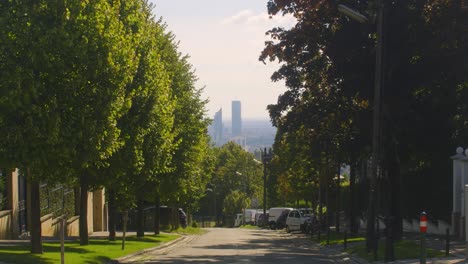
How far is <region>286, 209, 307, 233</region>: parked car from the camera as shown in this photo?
→ 56469 mm

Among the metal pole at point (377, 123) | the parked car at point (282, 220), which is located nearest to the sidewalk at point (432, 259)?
the metal pole at point (377, 123)

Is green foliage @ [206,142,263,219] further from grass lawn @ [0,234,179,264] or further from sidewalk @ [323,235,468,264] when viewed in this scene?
grass lawn @ [0,234,179,264]

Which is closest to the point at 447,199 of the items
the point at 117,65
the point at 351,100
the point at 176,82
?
the point at 351,100

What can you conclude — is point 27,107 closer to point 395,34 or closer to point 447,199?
point 395,34

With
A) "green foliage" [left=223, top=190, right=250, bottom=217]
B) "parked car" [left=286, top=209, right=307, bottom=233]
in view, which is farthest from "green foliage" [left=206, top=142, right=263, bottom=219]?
"parked car" [left=286, top=209, right=307, bottom=233]

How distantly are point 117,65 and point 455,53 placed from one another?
46.8 feet

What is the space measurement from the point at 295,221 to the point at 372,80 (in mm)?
29071

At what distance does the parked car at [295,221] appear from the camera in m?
56.5

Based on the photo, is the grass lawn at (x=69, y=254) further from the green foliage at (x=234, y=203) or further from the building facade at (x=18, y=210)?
the green foliage at (x=234, y=203)

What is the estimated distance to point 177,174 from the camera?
3897 cm

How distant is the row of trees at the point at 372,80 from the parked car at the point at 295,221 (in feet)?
71.7

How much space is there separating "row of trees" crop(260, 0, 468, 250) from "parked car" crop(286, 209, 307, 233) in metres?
21.9

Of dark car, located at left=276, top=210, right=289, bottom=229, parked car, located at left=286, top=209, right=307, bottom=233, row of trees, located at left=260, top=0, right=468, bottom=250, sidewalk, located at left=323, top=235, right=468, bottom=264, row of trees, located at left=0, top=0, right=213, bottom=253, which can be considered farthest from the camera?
dark car, located at left=276, top=210, right=289, bottom=229

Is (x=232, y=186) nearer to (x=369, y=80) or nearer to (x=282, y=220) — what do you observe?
(x=282, y=220)
